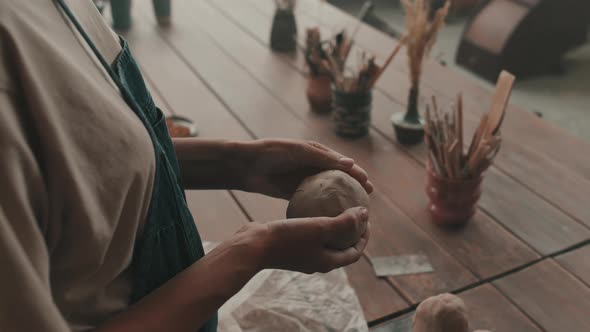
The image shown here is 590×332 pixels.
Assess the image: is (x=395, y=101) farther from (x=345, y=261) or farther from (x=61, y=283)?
(x=61, y=283)

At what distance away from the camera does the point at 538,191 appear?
48.8 inches

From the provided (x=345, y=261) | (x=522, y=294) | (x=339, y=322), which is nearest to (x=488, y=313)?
(x=522, y=294)

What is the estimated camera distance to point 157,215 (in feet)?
1.99

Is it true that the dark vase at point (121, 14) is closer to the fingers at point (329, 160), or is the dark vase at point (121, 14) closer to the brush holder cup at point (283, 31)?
the brush holder cup at point (283, 31)

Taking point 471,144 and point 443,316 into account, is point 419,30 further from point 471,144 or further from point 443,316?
point 443,316

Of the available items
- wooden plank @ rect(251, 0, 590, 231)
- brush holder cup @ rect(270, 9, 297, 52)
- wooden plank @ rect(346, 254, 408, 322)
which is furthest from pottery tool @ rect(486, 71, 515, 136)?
brush holder cup @ rect(270, 9, 297, 52)

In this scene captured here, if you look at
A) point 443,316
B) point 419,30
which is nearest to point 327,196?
point 443,316

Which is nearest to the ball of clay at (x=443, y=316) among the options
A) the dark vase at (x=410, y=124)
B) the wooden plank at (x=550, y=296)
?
the wooden plank at (x=550, y=296)

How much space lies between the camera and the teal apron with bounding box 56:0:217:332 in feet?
1.91

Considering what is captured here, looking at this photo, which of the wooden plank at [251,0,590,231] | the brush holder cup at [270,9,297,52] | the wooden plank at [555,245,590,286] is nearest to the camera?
the wooden plank at [555,245,590,286]

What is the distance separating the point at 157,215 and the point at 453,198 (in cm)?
69

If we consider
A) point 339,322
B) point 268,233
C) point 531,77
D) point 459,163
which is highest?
point 268,233

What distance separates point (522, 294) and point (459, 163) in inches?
11.0

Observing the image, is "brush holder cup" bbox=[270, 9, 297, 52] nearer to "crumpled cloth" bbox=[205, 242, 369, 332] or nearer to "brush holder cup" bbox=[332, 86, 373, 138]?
"brush holder cup" bbox=[332, 86, 373, 138]
